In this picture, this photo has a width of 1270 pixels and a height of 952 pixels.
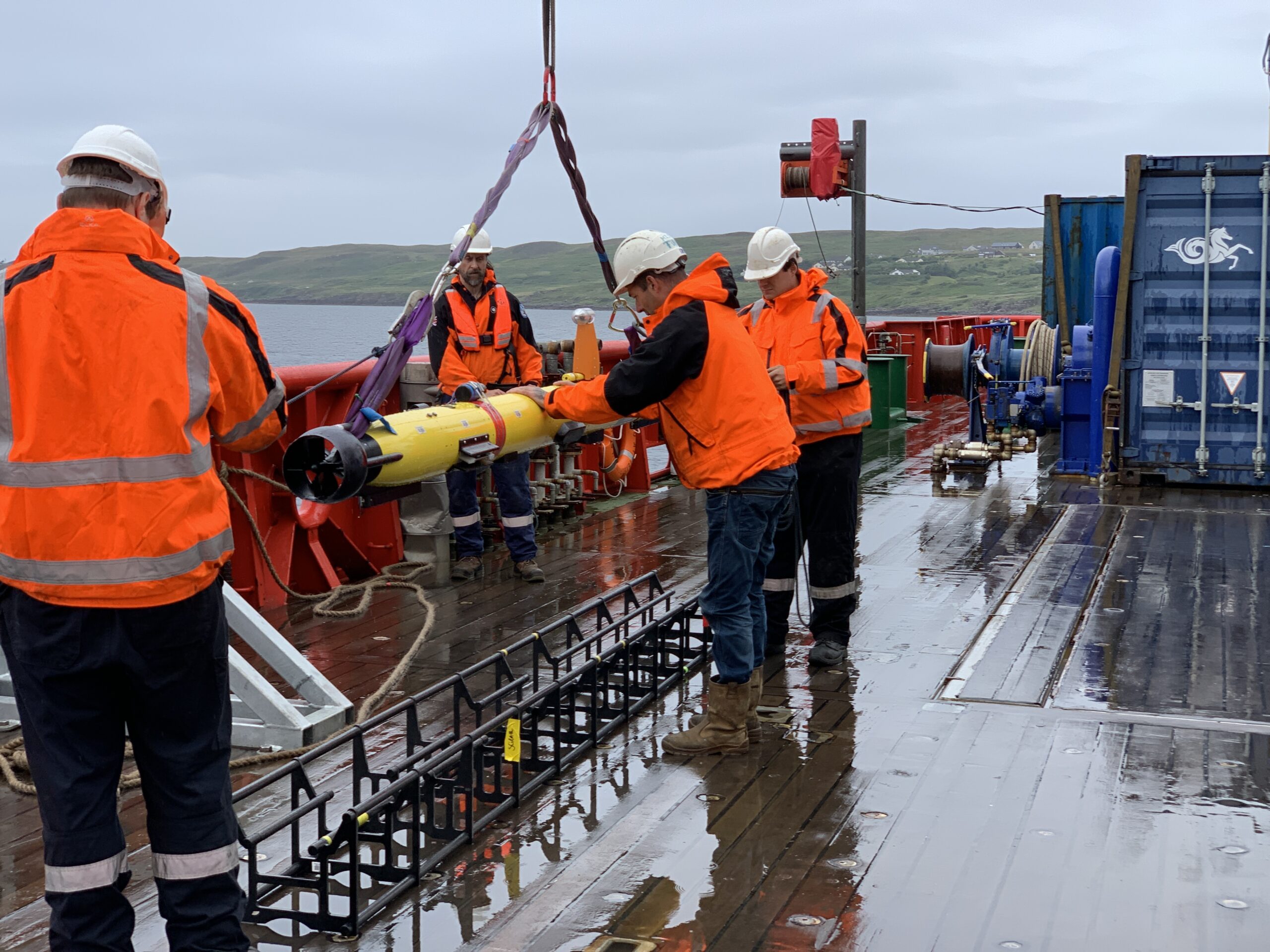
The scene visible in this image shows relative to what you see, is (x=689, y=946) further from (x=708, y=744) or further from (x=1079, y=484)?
(x=1079, y=484)

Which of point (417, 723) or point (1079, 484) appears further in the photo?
point (1079, 484)

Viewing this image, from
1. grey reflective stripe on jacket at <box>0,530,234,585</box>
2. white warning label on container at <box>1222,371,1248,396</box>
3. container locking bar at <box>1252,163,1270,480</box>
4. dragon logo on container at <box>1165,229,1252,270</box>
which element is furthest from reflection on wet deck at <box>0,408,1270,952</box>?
dragon logo on container at <box>1165,229,1252,270</box>

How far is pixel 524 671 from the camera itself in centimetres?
609

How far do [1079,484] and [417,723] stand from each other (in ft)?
26.5

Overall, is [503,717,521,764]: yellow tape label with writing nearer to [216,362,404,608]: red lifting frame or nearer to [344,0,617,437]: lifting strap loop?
[344,0,617,437]: lifting strap loop

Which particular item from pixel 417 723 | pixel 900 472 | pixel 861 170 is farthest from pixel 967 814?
pixel 861 170

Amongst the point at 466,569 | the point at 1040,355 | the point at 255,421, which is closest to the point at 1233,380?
the point at 1040,355

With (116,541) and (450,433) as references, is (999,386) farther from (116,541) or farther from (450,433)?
Answer: (116,541)

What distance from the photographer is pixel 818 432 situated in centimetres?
609

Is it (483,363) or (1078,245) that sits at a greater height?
(1078,245)

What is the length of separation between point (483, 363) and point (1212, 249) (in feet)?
20.0

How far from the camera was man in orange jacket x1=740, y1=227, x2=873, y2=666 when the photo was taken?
19.8ft

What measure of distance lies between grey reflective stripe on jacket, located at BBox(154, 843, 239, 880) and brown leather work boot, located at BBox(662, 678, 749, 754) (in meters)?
2.16

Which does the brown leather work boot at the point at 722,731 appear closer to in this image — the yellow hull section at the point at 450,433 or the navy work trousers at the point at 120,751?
the yellow hull section at the point at 450,433
